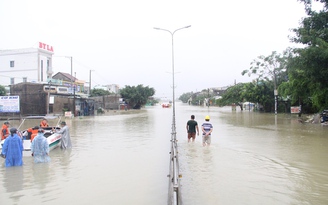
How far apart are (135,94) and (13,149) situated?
223ft

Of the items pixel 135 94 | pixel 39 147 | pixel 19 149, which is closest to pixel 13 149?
pixel 19 149

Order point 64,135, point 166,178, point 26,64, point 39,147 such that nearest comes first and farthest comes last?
point 166,178 → point 39,147 → point 64,135 → point 26,64

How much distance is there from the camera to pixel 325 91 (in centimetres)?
2003

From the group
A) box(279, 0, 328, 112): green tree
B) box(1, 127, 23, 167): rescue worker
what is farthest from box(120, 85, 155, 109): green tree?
box(1, 127, 23, 167): rescue worker

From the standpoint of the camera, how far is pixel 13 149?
341 inches

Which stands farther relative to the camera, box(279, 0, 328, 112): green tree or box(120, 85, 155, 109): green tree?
box(120, 85, 155, 109): green tree

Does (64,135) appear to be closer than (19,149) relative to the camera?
Answer: No

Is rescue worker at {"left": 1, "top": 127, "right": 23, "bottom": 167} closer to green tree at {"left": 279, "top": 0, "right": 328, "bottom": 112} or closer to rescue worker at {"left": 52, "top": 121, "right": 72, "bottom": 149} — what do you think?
rescue worker at {"left": 52, "top": 121, "right": 72, "bottom": 149}

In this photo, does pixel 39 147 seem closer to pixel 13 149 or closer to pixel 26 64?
pixel 13 149

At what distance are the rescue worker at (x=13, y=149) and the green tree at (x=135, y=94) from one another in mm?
67216

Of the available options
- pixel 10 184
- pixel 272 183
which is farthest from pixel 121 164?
pixel 272 183

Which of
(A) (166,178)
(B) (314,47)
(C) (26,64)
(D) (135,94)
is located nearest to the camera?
(A) (166,178)

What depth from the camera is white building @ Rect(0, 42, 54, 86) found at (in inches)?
2082

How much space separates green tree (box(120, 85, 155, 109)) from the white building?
23808 mm
